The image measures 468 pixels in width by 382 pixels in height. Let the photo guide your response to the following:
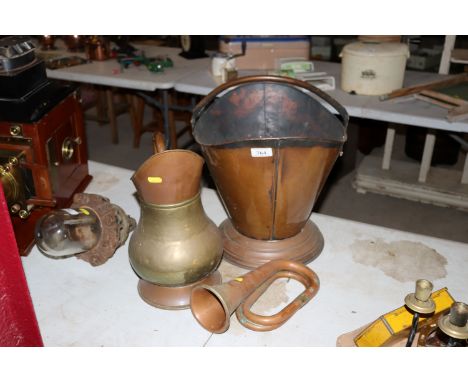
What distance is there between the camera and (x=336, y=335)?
1151 millimetres

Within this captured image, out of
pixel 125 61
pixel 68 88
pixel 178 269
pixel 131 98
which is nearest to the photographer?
pixel 178 269

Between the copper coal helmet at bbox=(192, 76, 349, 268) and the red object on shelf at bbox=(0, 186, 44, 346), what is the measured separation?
1.71 ft

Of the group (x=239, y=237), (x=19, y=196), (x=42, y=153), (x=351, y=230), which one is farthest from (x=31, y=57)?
(x=351, y=230)

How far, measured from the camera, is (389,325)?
108 centimetres

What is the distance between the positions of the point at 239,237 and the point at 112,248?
1.18 feet

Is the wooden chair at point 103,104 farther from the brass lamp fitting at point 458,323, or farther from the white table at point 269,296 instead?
the brass lamp fitting at point 458,323

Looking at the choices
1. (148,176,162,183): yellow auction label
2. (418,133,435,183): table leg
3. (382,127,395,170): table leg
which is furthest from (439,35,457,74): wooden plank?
(148,176,162,183): yellow auction label

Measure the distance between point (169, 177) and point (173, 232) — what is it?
0.48 ft

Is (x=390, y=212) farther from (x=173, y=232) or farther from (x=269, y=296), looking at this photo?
(x=173, y=232)

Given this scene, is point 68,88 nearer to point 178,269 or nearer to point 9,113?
point 9,113

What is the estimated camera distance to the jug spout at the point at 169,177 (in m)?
Answer: 1.07

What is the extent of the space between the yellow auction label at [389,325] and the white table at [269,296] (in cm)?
7

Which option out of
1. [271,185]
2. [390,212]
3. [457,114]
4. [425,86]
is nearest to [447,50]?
[425,86]

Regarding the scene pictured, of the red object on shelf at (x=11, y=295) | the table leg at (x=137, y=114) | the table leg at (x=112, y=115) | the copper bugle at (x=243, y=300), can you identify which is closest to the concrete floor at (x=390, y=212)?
the table leg at (x=137, y=114)
